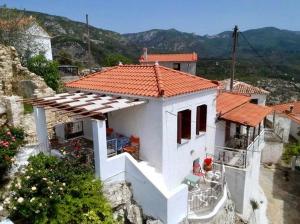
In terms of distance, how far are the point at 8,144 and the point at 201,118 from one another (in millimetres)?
10423

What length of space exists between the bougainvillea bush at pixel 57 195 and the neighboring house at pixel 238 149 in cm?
898

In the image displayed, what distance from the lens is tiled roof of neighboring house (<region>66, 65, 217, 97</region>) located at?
1239cm

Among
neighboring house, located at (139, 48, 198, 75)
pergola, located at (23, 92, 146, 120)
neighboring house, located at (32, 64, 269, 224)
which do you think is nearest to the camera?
pergola, located at (23, 92, 146, 120)

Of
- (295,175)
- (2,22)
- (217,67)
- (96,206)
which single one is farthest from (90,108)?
(217,67)

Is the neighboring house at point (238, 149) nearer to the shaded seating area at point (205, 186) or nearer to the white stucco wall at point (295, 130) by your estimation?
the shaded seating area at point (205, 186)

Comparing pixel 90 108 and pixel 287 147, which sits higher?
pixel 90 108

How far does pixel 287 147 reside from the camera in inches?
1310

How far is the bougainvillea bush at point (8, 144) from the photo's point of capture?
37.5 ft

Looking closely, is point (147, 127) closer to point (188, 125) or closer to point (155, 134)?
point (155, 134)

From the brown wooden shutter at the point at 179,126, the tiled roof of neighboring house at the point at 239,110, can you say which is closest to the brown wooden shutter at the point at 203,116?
the tiled roof of neighboring house at the point at 239,110

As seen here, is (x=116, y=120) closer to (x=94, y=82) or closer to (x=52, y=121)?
(x=94, y=82)

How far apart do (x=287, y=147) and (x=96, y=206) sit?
30.6m

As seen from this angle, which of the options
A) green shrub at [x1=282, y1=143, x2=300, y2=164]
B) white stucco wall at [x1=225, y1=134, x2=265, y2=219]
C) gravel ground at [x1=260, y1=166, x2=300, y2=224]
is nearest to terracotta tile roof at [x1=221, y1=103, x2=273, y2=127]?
white stucco wall at [x1=225, y1=134, x2=265, y2=219]

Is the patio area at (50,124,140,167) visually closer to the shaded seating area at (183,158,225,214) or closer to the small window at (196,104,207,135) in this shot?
the shaded seating area at (183,158,225,214)
